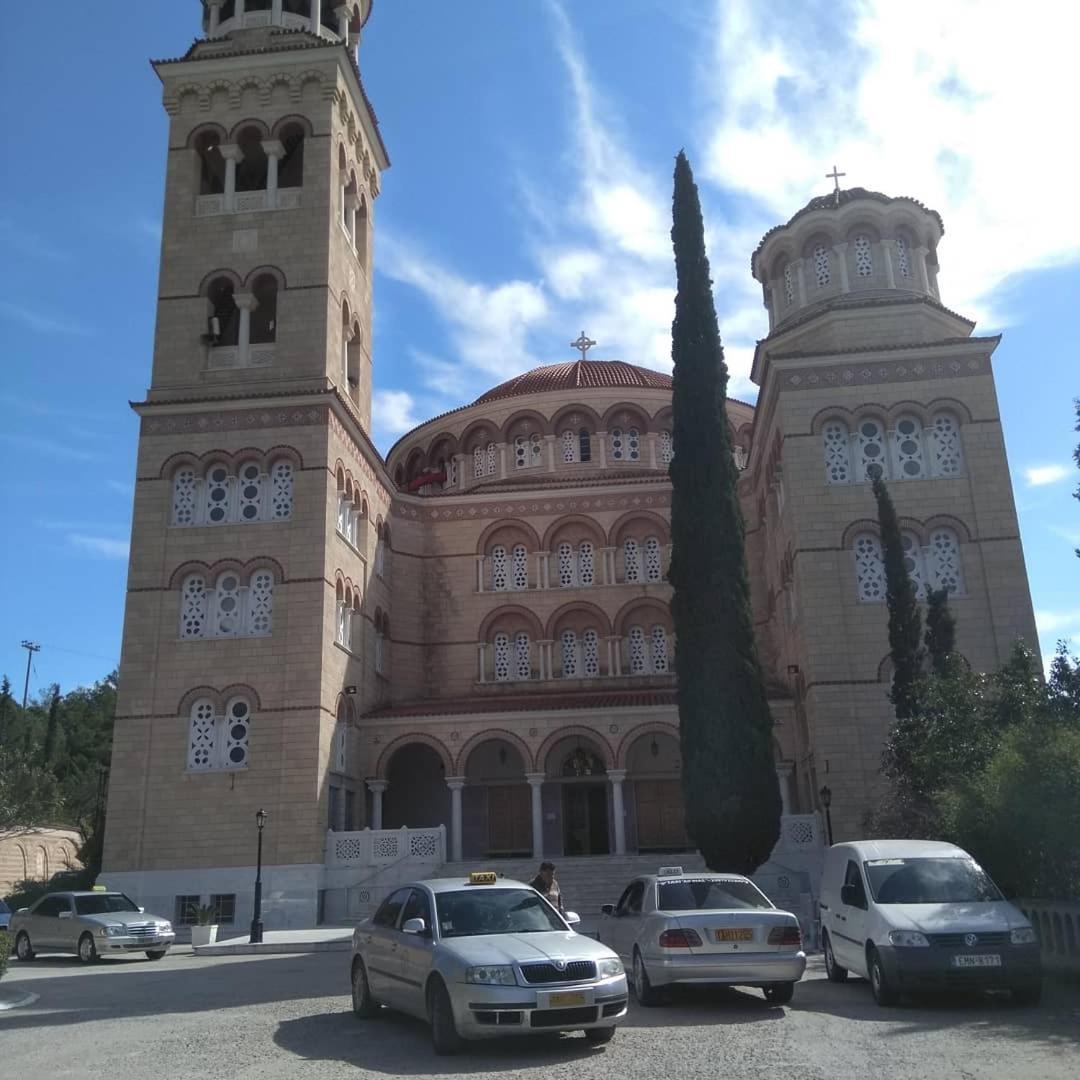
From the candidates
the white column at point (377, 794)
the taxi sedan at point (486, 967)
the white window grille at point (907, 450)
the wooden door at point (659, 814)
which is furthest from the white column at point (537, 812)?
the taxi sedan at point (486, 967)

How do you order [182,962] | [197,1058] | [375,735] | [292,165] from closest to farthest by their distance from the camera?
[197,1058] → [182,962] → [375,735] → [292,165]

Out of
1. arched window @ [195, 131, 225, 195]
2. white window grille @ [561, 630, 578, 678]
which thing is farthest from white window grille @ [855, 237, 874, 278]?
arched window @ [195, 131, 225, 195]

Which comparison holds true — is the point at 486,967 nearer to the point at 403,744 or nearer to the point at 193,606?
the point at 193,606

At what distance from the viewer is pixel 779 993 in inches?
393

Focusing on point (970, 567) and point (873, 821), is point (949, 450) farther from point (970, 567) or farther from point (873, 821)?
point (873, 821)

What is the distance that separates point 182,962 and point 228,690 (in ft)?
24.4

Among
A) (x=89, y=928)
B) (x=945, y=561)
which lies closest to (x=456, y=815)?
(x=89, y=928)

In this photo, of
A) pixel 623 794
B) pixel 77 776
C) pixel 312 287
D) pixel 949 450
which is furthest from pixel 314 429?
pixel 77 776

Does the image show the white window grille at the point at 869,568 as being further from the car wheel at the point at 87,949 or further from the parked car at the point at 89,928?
the car wheel at the point at 87,949

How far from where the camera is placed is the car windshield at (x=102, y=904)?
18.1m

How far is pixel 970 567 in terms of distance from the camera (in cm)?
2330

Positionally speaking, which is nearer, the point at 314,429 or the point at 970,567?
the point at 970,567

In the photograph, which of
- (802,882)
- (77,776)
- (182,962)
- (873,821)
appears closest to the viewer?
(182,962)

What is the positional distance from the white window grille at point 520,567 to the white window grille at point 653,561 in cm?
344
